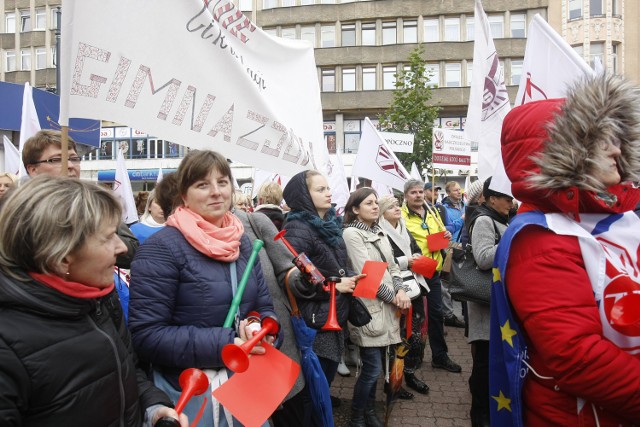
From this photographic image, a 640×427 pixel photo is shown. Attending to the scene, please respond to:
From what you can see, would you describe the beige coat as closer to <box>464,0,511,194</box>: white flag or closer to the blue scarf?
the blue scarf

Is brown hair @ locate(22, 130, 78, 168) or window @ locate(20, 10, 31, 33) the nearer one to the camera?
brown hair @ locate(22, 130, 78, 168)

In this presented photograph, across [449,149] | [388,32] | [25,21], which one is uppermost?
[25,21]

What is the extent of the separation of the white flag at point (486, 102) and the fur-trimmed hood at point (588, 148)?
2.15m

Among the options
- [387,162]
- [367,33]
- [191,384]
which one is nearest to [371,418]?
[191,384]

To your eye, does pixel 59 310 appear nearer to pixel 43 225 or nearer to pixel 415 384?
pixel 43 225

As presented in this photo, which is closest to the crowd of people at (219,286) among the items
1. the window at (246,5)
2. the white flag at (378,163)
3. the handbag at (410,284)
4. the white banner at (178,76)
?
the white banner at (178,76)

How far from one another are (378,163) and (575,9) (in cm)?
2671

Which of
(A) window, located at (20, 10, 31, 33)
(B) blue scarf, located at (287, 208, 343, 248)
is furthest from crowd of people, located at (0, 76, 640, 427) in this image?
(A) window, located at (20, 10, 31, 33)

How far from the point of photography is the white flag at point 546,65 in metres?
3.06

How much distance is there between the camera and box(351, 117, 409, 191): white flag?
7652 millimetres

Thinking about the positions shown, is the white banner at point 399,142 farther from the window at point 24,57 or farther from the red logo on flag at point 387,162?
the window at point 24,57

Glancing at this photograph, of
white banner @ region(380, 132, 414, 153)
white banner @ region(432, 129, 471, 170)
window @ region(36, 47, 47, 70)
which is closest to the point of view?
white banner @ region(432, 129, 471, 170)

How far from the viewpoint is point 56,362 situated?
1343 millimetres

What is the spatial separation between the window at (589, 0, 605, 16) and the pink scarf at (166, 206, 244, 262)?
103ft
